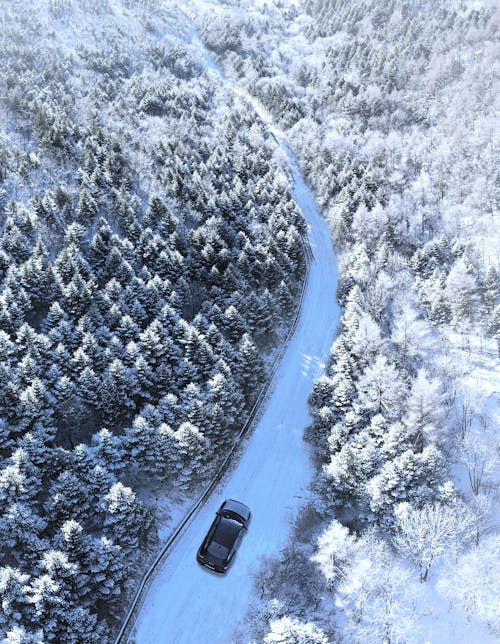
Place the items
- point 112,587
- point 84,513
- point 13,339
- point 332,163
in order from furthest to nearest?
1. point 332,163
2. point 13,339
3. point 84,513
4. point 112,587

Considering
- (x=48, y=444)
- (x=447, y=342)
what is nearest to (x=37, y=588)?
(x=48, y=444)

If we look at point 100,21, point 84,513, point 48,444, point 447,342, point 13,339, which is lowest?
point 447,342

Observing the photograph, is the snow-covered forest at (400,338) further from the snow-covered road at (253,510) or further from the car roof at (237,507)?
the car roof at (237,507)

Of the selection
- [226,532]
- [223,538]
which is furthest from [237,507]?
[223,538]

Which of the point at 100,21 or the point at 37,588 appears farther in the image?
the point at 100,21

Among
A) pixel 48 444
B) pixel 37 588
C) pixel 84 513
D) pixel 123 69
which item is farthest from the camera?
pixel 123 69

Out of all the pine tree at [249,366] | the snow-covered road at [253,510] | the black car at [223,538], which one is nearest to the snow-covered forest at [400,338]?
the snow-covered road at [253,510]

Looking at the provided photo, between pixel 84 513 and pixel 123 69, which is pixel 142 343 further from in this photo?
pixel 123 69

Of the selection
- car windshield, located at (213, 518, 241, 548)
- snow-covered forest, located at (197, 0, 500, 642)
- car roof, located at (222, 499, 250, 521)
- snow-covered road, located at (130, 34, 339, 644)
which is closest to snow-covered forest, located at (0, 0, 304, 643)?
snow-covered road, located at (130, 34, 339, 644)
